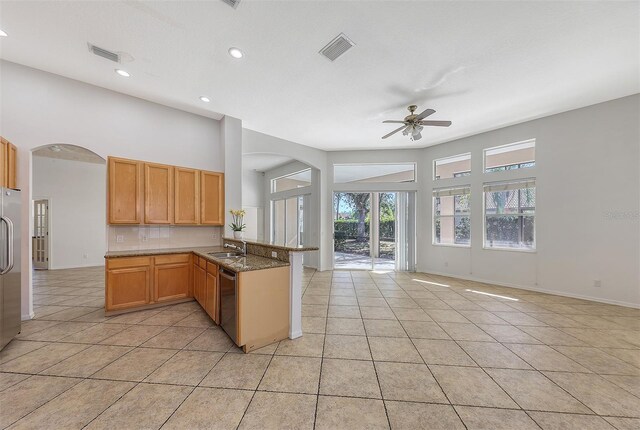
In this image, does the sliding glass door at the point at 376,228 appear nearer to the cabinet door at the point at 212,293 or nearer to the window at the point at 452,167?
the window at the point at 452,167

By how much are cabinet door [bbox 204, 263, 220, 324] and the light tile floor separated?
18cm

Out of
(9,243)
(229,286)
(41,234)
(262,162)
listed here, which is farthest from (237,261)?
(41,234)

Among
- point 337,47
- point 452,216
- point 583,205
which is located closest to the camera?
point 337,47

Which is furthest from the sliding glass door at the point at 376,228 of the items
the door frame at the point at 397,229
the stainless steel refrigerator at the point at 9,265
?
the stainless steel refrigerator at the point at 9,265

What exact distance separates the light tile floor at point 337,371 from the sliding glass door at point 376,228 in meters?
3.04

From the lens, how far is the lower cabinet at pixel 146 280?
3.17 m

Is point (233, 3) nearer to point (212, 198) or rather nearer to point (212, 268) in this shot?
point (212, 268)

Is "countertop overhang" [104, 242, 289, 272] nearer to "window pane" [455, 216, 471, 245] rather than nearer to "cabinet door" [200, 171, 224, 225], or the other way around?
"cabinet door" [200, 171, 224, 225]

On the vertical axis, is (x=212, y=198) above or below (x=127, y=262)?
above

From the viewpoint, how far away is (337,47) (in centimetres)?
263

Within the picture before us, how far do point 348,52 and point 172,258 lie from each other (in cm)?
375

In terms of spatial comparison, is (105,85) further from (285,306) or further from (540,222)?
(540,222)

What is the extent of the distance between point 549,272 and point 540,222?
961 millimetres

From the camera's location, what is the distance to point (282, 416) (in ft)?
5.26
